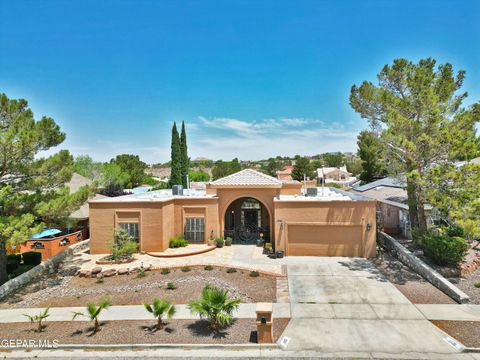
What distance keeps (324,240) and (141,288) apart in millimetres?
12227

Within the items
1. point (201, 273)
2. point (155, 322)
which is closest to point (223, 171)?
point (201, 273)

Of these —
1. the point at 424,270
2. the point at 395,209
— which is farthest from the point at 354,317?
the point at 395,209

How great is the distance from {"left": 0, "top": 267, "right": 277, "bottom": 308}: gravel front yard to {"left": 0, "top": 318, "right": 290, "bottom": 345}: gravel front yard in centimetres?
196

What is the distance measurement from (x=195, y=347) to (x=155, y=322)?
250cm

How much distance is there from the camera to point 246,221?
2738cm

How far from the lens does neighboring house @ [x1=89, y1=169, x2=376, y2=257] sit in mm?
19922

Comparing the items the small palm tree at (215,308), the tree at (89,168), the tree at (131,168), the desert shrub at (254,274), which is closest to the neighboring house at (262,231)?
the desert shrub at (254,274)

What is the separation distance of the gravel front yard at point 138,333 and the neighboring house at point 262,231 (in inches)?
362

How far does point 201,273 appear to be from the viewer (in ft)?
55.0

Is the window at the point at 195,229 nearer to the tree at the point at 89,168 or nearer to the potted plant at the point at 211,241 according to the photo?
the potted plant at the point at 211,241

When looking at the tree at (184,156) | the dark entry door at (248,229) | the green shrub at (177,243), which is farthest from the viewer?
the tree at (184,156)

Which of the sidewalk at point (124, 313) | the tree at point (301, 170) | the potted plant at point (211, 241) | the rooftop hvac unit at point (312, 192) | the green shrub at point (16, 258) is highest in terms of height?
the tree at point (301, 170)

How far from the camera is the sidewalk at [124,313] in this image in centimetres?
Answer: 1222

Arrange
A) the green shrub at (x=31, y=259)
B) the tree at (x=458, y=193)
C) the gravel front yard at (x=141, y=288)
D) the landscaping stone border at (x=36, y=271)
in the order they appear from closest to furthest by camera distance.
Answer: the gravel front yard at (x=141, y=288) → the tree at (x=458, y=193) → the landscaping stone border at (x=36, y=271) → the green shrub at (x=31, y=259)
